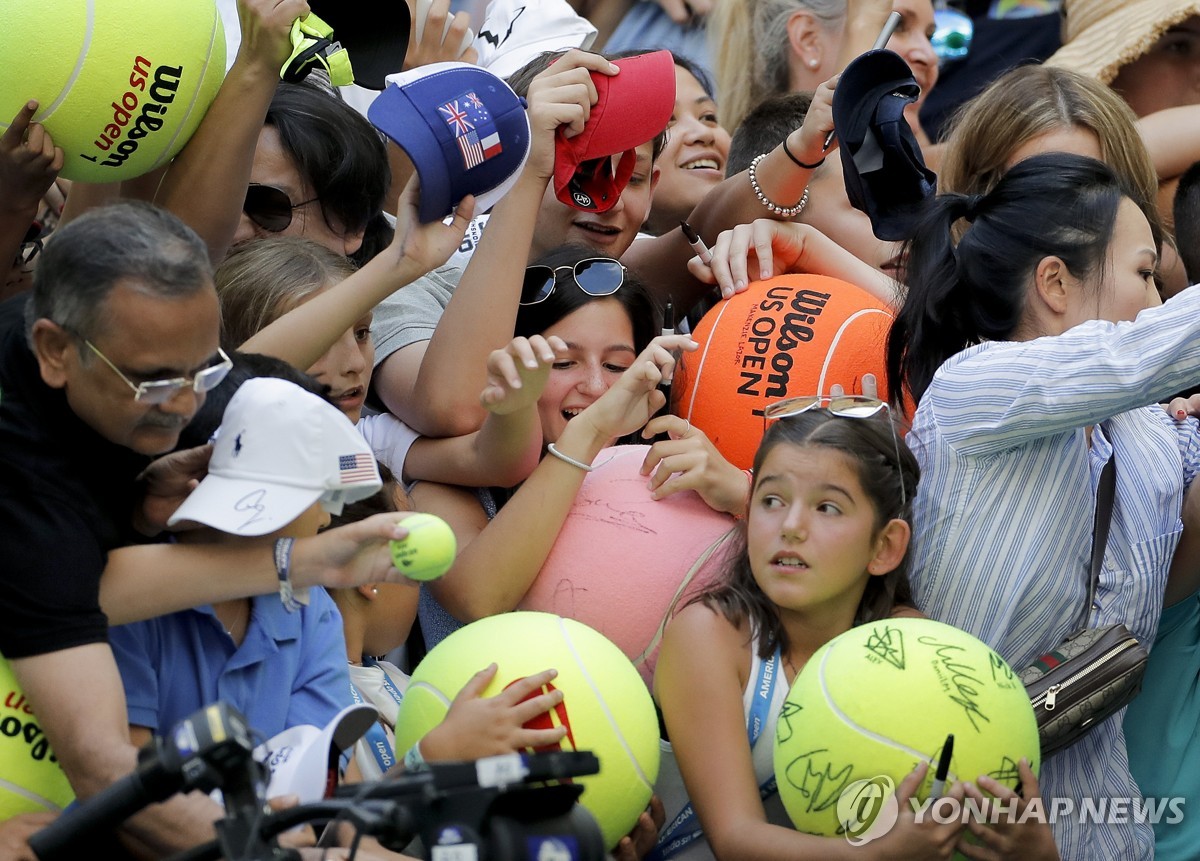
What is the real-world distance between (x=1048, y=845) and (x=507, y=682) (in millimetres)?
1044

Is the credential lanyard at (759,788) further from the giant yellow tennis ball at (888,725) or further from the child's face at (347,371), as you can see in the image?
the child's face at (347,371)

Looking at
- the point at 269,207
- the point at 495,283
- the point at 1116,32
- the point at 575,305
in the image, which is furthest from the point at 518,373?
the point at 1116,32

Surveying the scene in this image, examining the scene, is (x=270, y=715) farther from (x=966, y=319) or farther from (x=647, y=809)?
(x=966, y=319)

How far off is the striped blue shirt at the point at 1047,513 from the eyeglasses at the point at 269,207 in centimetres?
172

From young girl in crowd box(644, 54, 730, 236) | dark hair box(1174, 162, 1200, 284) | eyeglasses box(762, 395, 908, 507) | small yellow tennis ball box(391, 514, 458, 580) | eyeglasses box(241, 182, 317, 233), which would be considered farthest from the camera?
young girl in crowd box(644, 54, 730, 236)

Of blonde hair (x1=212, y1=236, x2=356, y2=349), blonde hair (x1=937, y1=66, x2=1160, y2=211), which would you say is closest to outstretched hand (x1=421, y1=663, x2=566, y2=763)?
blonde hair (x1=212, y1=236, x2=356, y2=349)

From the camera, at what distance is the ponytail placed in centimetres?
330

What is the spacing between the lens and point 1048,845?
274 centimetres

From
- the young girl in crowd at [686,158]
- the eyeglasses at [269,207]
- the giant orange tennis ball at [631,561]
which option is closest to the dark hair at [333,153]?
the eyeglasses at [269,207]

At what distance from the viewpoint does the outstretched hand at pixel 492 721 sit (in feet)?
8.71

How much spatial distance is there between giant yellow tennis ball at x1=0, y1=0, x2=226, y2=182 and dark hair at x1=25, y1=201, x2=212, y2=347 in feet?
2.07

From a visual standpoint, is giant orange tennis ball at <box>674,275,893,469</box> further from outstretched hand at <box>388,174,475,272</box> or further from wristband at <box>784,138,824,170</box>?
outstretched hand at <box>388,174,475,272</box>

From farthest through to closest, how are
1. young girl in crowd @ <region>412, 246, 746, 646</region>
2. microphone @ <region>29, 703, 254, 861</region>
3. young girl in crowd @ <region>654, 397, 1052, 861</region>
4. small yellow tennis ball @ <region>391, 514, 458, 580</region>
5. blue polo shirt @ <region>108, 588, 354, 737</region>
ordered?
young girl in crowd @ <region>412, 246, 746, 646</region> < young girl in crowd @ <region>654, 397, 1052, 861</region> < blue polo shirt @ <region>108, 588, 354, 737</region> < small yellow tennis ball @ <region>391, 514, 458, 580</region> < microphone @ <region>29, 703, 254, 861</region>

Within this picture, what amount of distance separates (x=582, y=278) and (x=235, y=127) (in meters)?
0.96
